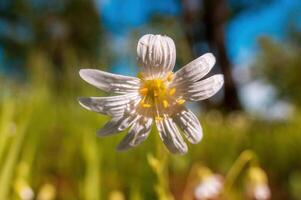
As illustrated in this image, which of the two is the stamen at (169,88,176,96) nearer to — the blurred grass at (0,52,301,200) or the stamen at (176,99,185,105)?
the stamen at (176,99,185,105)

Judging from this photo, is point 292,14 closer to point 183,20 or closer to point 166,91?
point 183,20

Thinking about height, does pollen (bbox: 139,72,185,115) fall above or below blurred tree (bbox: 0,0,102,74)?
below

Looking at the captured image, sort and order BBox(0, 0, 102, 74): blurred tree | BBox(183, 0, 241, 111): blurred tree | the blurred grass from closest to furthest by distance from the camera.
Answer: the blurred grass → BBox(183, 0, 241, 111): blurred tree → BBox(0, 0, 102, 74): blurred tree

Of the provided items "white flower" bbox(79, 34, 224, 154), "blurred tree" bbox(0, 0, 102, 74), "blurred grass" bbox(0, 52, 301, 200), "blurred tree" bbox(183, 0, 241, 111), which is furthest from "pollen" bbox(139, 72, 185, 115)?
"blurred tree" bbox(0, 0, 102, 74)

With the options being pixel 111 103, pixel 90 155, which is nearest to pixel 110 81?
pixel 111 103

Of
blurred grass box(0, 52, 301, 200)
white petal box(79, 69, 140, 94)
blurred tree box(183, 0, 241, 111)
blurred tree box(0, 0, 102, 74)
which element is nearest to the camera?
white petal box(79, 69, 140, 94)

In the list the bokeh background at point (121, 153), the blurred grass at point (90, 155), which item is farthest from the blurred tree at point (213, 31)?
the blurred grass at point (90, 155)
